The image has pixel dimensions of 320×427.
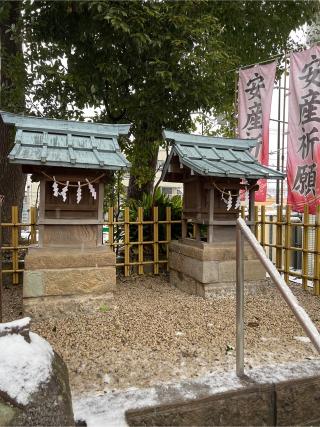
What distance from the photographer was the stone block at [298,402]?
105 inches

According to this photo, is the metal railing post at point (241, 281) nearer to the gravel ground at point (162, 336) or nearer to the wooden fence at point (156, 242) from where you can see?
the gravel ground at point (162, 336)

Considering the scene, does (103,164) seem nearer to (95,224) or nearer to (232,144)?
(95,224)

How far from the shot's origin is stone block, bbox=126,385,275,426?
2324 mm

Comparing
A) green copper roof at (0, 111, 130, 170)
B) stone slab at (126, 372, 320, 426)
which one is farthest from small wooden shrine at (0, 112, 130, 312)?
stone slab at (126, 372, 320, 426)

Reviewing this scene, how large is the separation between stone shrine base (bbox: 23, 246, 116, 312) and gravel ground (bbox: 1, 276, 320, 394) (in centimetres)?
22

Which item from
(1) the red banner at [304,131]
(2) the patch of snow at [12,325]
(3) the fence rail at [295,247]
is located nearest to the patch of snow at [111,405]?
(2) the patch of snow at [12,325]

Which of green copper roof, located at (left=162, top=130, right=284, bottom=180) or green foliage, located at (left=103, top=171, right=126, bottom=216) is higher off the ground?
green copper roof, located at (left=162, top=130, right=284, bottom=180)

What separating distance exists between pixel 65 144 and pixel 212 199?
2.23 metres

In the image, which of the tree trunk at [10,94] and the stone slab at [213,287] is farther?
the tree trunk at [10,94]

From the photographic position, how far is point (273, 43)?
852 centimetres

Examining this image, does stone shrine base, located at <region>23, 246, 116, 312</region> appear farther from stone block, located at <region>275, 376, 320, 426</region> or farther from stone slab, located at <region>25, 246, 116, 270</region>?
stone block, located at <region>275, 376, 320, 426</region>

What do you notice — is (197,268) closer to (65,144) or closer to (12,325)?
(65,144)

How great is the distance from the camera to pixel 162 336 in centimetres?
385

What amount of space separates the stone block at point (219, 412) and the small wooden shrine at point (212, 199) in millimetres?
2584
